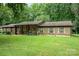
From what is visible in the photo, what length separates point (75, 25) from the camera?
7410 mm

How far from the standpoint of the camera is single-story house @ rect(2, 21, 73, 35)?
7410 millimetres

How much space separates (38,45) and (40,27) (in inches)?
7.1

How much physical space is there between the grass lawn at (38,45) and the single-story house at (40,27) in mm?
49

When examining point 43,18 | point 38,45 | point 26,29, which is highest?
point 43,18

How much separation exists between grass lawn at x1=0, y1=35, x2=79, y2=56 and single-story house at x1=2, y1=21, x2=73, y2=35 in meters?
0.05

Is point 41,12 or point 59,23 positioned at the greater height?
point 41,12

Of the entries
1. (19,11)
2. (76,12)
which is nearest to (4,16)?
(19,11)

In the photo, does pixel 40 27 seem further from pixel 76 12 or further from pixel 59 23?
pixel 76 12

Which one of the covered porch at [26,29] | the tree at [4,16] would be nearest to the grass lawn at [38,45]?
the covered porch at [26,29]

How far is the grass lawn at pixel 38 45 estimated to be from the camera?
7.39 metres

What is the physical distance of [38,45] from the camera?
7.39 metres

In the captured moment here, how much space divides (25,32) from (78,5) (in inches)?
22.9

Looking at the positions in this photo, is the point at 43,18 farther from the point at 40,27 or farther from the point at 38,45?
the point at 38,45

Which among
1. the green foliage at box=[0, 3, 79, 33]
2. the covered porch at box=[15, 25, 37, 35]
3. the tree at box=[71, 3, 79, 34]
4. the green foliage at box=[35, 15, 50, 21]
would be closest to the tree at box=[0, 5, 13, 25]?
the green foliage at box=[0, 3, 79, 33]
